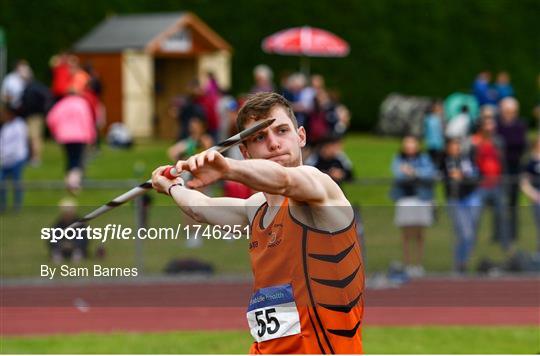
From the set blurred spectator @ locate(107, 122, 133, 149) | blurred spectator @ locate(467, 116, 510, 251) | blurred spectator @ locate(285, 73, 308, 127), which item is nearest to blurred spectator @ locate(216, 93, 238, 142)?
blurred spectator @ locate(285, 73, 308, 127)

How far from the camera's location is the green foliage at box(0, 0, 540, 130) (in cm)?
2753

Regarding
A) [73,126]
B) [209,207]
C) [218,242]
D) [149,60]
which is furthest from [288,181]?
[149,60]

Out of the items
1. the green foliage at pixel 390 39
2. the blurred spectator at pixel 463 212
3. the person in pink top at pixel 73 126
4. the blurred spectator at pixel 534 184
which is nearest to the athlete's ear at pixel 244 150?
the blurred spectator at pixel 463 212

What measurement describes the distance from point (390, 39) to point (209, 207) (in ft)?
77.6

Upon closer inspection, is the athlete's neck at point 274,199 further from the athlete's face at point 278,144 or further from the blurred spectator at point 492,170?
the blurred spectator at point 492,170

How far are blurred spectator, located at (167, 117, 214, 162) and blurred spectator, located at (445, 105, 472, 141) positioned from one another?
20.2ft

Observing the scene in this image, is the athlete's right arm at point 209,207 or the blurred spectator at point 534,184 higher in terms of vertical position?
the athlete's right arm at point 209,207

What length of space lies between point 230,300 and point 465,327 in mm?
2441

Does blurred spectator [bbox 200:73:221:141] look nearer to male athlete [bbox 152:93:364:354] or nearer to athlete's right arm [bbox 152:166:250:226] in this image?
Result: athlete's right arm [bbox 152:166:250:226]

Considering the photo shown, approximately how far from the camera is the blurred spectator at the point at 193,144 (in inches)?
567

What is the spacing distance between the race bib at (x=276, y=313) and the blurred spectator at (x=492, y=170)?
8660 millimetres

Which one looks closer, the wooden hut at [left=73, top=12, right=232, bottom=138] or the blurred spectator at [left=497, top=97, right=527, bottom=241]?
the blurred spectator at [left=497, top=97, right=527, bottom=241]

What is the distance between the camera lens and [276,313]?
5.22m

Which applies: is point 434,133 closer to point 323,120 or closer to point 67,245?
point 323,120
